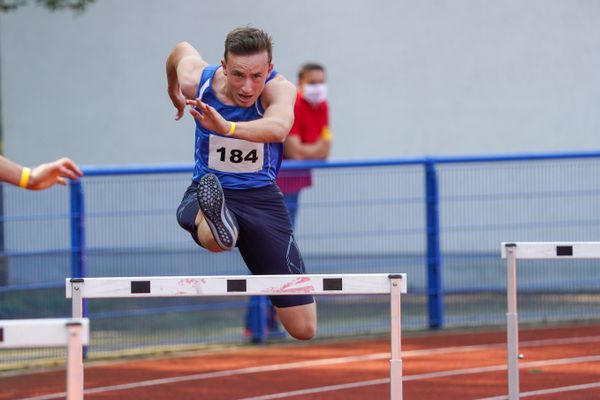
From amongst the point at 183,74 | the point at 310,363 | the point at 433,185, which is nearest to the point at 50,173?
the point at 183,74

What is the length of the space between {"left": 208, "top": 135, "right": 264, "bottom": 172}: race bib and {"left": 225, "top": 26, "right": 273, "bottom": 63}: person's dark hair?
0.48m

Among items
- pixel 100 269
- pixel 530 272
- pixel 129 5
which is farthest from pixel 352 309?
pixel 129 5

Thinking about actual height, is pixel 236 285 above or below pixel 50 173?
below

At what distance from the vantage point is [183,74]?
21.3 ft

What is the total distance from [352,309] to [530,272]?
161 centimetres

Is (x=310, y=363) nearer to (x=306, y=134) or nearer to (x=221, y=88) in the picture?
(x=306, y=134)

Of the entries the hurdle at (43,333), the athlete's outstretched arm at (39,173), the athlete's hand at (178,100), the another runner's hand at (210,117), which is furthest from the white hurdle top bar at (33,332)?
the athlete's hand at (178,100)

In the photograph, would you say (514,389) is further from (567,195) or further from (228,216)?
(567,195)

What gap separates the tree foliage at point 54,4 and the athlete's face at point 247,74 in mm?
8188

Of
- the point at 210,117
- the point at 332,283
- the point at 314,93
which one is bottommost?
the point at 332,283

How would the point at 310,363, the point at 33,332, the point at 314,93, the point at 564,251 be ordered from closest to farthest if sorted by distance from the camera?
the point at 33,332 < the point at 564,251 < the point at 310,363 < the point at 314,93

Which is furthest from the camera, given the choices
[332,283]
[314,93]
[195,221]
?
[314,93]

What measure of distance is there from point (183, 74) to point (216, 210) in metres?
0.81

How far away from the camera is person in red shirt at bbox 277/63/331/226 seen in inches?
403
